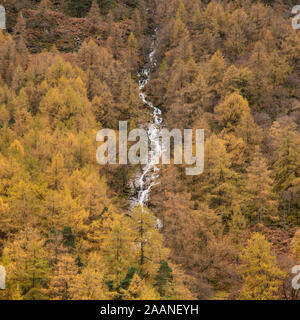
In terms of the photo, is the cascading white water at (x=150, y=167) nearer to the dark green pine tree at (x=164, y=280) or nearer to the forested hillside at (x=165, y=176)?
the forested hillside at (x=165, y=176)

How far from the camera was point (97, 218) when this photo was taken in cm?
4778

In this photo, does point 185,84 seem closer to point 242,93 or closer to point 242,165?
point 242,93

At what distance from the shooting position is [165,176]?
57.8 meters

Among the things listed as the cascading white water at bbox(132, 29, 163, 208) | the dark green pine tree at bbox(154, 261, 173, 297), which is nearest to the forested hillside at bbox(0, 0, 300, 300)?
the dark green pine tree at bbox(154, 261, 173, 297)

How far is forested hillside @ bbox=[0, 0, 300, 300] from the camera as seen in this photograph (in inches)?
1465

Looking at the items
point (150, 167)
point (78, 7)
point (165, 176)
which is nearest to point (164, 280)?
point (165, 176)

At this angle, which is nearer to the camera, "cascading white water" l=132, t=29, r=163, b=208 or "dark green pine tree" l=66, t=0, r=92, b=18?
"cascading white water" l=132, t=29, r=163, b=208

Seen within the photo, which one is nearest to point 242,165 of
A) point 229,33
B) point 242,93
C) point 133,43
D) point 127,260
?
point 242,93

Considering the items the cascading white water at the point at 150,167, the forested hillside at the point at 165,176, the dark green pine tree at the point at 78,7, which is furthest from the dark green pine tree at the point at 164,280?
the dark green pine tree at the point at 78,7

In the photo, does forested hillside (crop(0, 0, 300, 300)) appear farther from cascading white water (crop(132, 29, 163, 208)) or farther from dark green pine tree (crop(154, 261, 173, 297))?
cascading white water (crop(132, 29, 163, 208))

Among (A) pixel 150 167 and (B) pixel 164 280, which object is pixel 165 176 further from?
(B) pixel 164 280

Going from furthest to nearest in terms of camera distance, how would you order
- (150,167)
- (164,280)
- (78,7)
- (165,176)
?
1. (78,7)
2. (150,167)
3. (165,176)
4. (164,280)

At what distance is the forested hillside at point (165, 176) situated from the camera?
1465 inches

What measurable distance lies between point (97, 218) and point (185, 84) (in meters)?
41.2
